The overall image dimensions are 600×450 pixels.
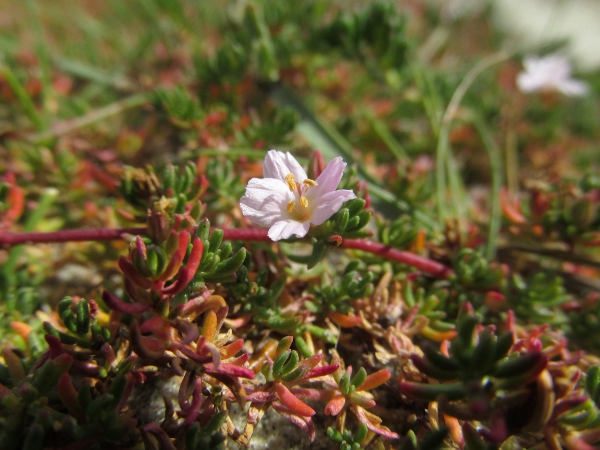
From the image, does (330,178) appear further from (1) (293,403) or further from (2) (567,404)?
(2) (567,404)

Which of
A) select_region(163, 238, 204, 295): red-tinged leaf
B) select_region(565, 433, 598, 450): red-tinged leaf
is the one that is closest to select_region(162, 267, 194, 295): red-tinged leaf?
select_region(163, 238, 204, 295): red-tinged leaf

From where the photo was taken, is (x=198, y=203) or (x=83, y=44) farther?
(x=83, y=44)

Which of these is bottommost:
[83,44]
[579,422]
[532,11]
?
[579,422]

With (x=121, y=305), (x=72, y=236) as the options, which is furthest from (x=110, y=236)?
(x=121, y=305)

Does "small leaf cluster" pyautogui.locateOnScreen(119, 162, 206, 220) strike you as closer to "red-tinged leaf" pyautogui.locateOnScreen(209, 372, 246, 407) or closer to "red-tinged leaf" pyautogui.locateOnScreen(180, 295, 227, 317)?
"red-tinged leaf" pyautogui.locateOnScreen(180, 295, 227, 317)

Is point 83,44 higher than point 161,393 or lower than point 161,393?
higher

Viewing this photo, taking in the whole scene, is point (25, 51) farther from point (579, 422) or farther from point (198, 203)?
point (579, 422)

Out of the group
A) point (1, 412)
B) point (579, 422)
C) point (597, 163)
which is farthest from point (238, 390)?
point (597, 163)
